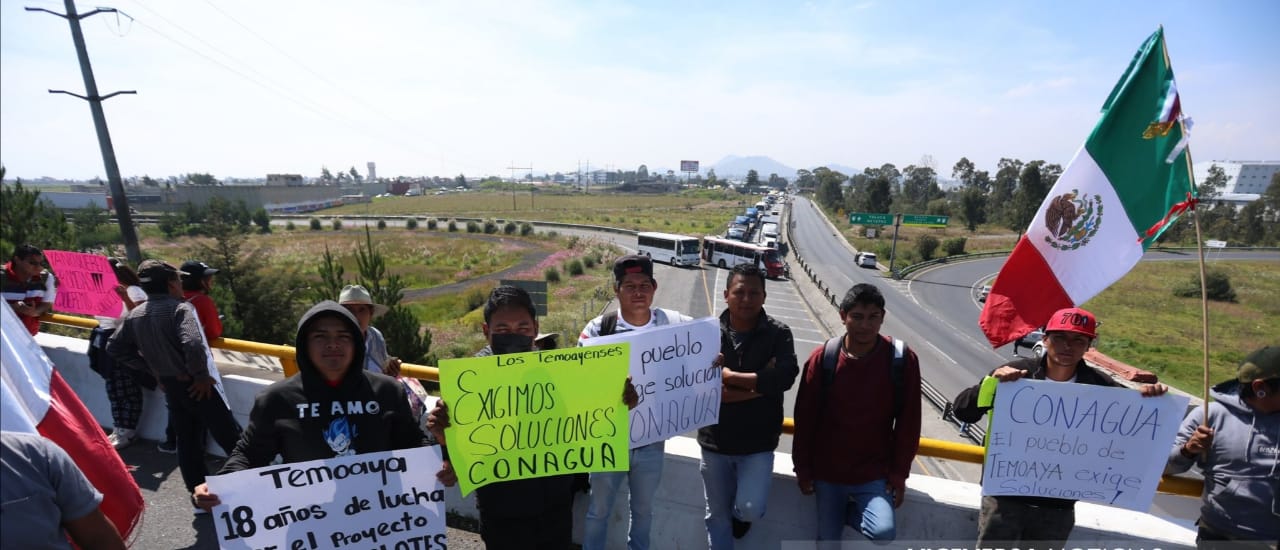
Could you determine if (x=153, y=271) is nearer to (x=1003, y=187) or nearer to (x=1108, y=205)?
(x=1108, y=205)

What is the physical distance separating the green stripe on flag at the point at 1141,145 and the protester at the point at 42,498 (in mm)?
5258

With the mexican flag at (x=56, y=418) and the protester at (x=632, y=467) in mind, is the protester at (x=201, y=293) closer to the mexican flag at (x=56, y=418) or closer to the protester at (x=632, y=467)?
the mexican flag at (x=56, y=418)

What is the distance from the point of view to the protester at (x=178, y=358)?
12.4 ft

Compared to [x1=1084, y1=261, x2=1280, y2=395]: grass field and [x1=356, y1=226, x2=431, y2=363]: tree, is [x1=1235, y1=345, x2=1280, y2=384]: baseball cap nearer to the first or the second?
[x1=356, y1=226, x2=431, y2=363]: tree

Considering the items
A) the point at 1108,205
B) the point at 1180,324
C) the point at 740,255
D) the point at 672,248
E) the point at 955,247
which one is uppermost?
the point at 1108,205

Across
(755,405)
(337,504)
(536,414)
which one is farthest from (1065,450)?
(337,504)

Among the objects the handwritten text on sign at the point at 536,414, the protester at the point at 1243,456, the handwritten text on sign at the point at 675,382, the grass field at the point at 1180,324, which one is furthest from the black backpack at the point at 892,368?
the grass field at the point at 1180,324

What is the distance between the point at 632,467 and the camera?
319 centimetres

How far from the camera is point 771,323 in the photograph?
10.6ft

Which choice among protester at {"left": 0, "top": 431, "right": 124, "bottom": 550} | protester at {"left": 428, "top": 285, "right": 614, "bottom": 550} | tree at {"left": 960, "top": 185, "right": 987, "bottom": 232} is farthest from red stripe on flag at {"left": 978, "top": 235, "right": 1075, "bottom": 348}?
tree at {"left": 960, "top": 185, "right": 987, "bottom": 232}

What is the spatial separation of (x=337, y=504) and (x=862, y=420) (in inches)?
105

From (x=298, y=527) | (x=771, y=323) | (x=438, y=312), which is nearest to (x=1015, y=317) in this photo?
(x=771, y=323)

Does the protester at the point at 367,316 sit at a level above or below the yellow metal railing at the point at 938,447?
above

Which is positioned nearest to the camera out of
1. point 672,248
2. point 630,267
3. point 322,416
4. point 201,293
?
point 322,416
